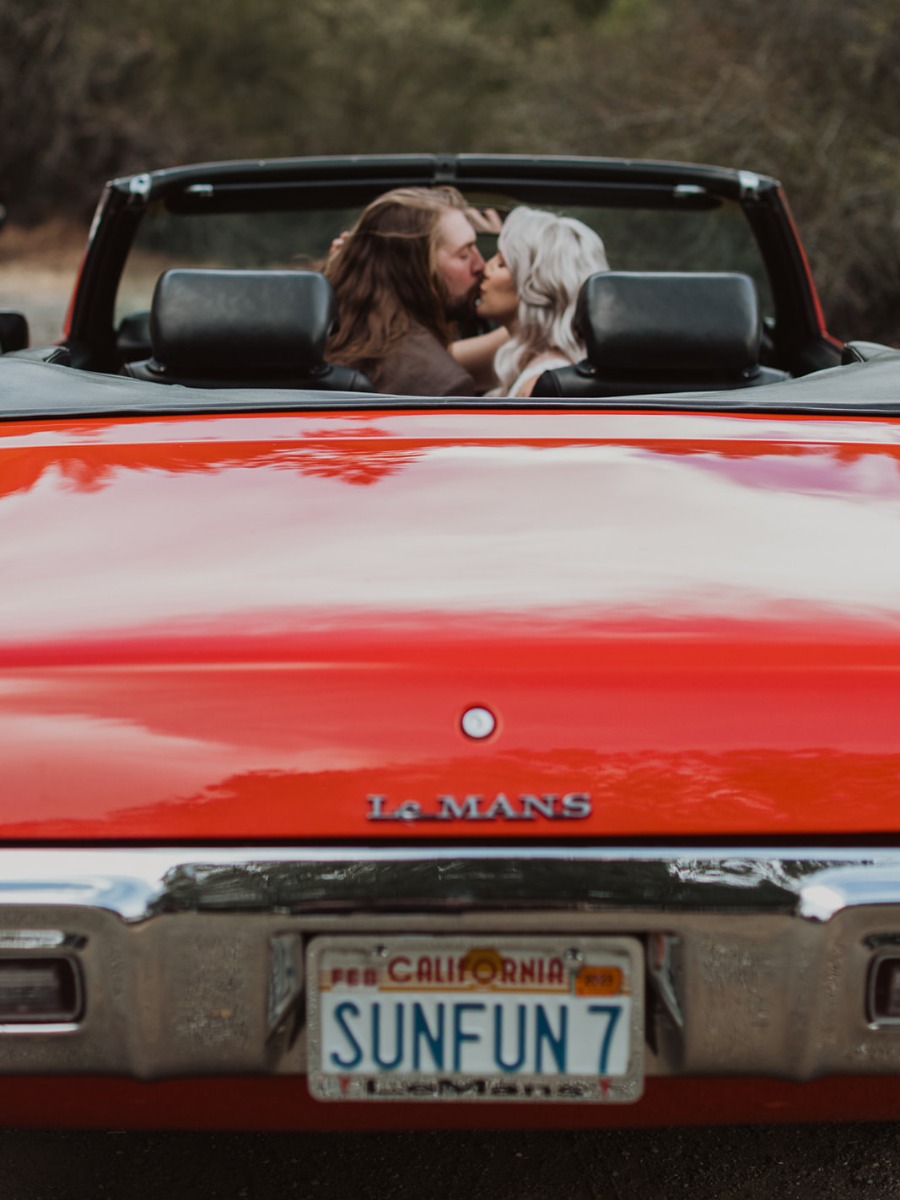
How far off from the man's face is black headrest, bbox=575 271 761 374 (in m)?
0.90

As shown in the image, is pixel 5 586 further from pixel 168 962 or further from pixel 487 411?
pixel 487 411

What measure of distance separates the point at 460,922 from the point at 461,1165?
0.88 m

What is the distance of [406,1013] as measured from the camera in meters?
1.66

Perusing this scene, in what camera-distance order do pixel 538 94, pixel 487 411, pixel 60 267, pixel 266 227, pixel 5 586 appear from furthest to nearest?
1. pixel 60 267
2. pixel 538 94
3. pixel 266 227
4. pixel 487 411
5. pixel 5 586

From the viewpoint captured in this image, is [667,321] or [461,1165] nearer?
[461,1165]

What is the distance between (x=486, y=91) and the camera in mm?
46625

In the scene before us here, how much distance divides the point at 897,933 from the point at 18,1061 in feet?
3.26

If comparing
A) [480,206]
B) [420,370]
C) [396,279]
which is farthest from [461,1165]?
[480,206]

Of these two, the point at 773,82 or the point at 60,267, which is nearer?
the point at 773,82

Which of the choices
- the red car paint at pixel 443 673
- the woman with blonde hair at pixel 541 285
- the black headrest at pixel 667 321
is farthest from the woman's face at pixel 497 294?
the red car paint at pixel 443 673

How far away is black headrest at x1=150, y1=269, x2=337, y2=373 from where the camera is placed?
292cm

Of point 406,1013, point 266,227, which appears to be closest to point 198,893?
point 406,1013

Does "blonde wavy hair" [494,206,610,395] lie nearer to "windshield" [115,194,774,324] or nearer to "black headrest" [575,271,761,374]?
"windshield" [115,194,774,324]

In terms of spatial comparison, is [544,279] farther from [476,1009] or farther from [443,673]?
[476,1009]
